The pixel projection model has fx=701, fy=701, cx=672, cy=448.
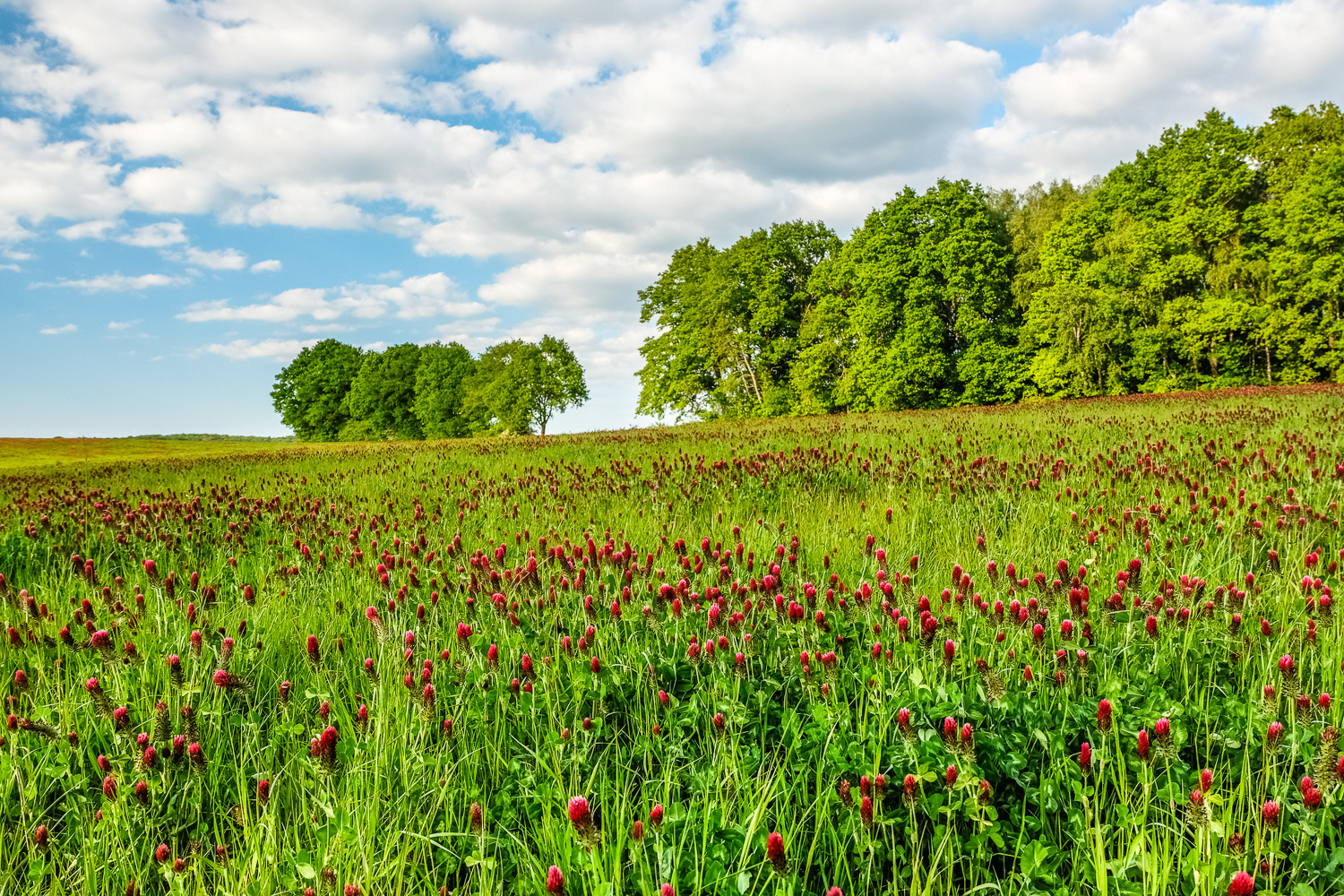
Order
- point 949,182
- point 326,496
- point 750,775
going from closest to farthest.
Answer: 1. point 750,775
2. point 326,496
3. point 949,182

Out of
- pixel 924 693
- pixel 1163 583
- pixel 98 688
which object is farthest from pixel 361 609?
pixel 1163 583

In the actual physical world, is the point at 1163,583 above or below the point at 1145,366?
below

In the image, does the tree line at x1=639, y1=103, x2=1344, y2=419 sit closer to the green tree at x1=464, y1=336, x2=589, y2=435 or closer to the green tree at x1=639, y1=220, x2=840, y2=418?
the green tree at x1=639, y1=220, x2=840, y2=418

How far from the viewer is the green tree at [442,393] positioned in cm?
7369

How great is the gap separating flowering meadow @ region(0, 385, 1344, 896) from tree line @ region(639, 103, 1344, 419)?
4101cm

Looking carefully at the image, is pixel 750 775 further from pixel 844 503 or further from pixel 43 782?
pixel 844 503

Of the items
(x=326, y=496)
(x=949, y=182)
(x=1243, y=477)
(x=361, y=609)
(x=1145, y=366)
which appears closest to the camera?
(x=361, y=609)

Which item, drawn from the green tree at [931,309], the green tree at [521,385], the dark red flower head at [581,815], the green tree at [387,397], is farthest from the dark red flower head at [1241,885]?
the green tree at [387,397]

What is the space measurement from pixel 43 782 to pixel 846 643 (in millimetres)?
3179

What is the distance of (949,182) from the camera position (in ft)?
147

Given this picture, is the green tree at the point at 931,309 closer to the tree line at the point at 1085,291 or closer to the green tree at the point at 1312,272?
the tree line at the point at 1085,291

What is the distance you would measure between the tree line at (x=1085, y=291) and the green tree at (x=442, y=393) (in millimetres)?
33590

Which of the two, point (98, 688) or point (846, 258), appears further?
point (846, 258)

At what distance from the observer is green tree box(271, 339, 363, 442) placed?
80.4m
